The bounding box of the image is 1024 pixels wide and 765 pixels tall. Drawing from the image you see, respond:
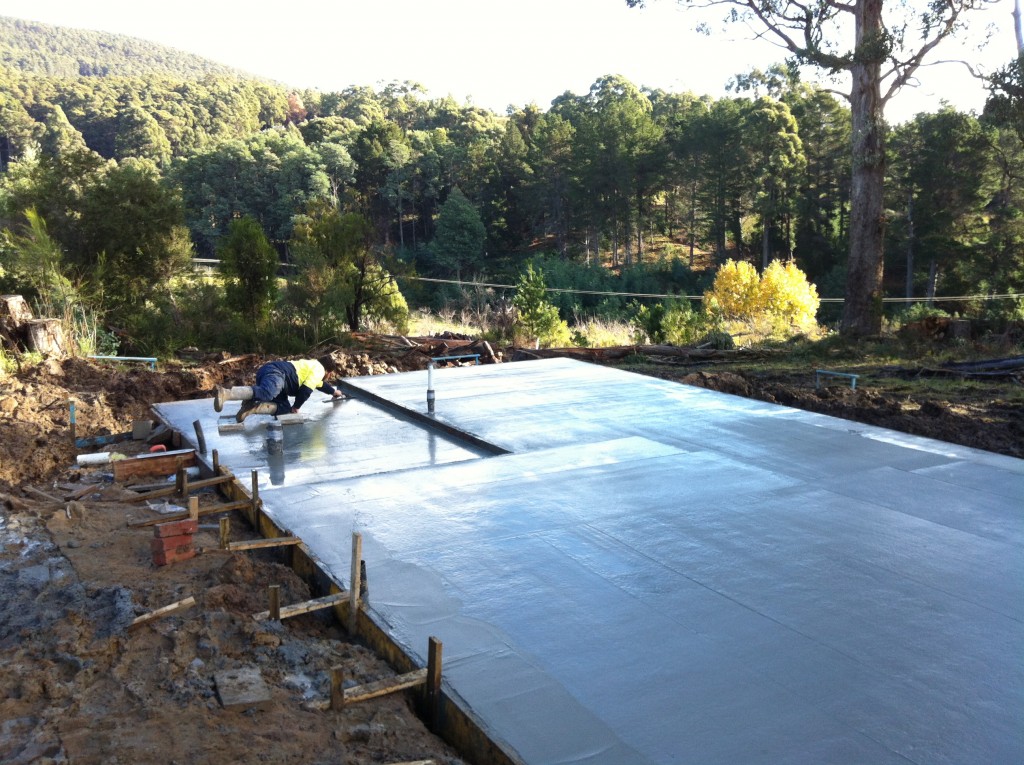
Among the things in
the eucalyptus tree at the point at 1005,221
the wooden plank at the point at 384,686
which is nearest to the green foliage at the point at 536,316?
the wooden plank at the point at 384,686

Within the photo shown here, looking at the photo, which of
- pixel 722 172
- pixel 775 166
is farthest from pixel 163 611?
pixel 722 172

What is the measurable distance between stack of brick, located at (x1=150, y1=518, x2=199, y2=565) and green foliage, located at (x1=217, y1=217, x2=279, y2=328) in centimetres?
942

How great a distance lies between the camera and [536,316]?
15.9 meters

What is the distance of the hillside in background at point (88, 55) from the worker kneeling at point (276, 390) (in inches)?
4348

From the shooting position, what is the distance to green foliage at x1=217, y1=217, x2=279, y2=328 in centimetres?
1329

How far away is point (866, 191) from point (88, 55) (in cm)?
13200

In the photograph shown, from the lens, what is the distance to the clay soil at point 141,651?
282 cm

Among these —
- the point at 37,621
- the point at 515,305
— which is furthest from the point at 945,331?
the point at 37,621

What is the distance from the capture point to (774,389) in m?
10.2

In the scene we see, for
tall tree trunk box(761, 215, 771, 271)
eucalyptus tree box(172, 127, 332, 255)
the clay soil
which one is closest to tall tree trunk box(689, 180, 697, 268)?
tall tree trunk box(761, 215, 771, 271)

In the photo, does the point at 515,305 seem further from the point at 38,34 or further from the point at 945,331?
the point at 38,34

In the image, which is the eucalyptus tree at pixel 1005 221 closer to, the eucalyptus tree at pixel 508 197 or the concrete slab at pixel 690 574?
the eucalyptus tree at pixel 508 197

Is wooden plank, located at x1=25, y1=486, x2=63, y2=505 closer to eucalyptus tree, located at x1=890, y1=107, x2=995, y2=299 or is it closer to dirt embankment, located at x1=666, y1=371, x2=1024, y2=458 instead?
dirt embankment, located at x1=666, y1=371, x2=1024, y2=458

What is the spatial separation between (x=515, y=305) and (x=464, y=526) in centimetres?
1247
